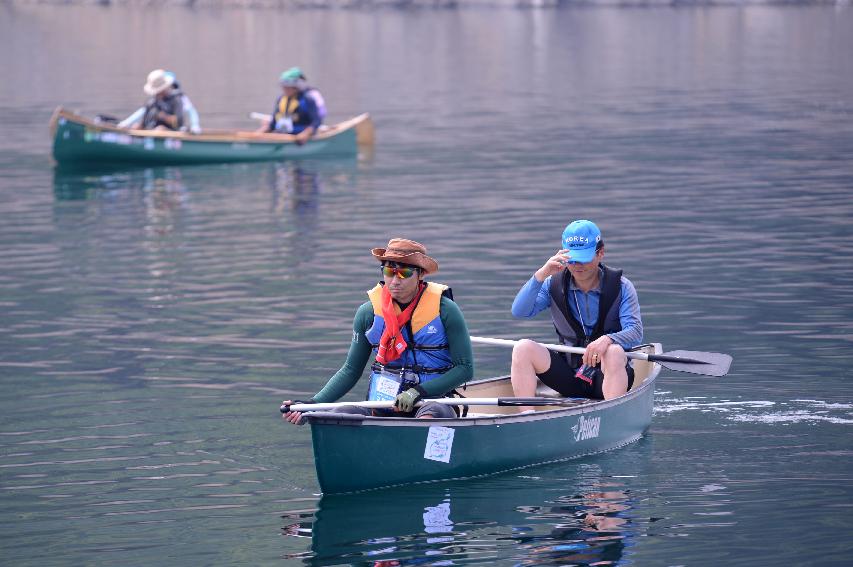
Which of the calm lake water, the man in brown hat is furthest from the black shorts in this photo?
the man in brown hat

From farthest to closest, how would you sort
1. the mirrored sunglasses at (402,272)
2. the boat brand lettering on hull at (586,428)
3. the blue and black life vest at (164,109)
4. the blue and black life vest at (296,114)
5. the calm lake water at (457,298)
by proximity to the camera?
1. the blue and black life vest at (296,114)
2. the blue and black life vest at (164,109)
3. the boat brand lettering on hull at (586,428)
4. the mirrored sunglasses at (402,272)
5. the calm lake water at (457,298)

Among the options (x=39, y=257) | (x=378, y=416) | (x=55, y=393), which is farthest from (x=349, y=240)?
(x=378, y=416)

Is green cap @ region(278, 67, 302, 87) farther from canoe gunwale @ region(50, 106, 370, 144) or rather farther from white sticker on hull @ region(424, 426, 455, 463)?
white sticker on hull @ region(424, 426, 455, 463)

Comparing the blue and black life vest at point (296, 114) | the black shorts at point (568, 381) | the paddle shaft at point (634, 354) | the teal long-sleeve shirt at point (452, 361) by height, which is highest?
the blue and black life vest at point (296, 114)

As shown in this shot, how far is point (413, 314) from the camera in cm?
1170

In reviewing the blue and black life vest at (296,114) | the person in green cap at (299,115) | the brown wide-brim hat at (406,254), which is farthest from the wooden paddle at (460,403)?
the blue and black life vest at (296,114)

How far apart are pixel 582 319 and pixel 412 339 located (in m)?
1.88

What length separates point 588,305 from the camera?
12953 millimetres

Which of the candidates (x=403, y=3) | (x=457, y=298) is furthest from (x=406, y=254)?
(x=403, y=3)

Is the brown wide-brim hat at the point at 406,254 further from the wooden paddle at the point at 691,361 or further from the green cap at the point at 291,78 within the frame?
the green cap at the point at 291,78

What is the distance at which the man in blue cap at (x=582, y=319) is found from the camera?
41.4 ft

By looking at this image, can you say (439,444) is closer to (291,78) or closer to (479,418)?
(479,418)

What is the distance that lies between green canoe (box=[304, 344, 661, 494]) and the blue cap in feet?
3.79

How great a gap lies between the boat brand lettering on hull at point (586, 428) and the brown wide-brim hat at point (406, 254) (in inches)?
74.0
